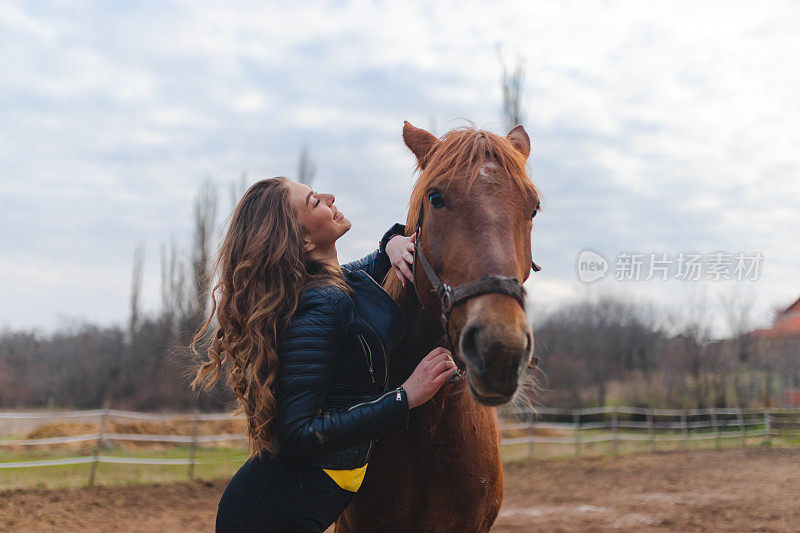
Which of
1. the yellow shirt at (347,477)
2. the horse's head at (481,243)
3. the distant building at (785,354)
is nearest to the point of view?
the horse's head at (481,243)

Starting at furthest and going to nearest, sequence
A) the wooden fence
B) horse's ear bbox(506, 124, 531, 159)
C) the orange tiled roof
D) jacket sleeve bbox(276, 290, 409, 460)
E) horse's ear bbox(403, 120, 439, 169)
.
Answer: the wooden fence → the orange tiled roof → horse's ear bbox(506, 124, 531, 159) → horse's ear bbox(403, 120, 439, 169) → jacket sleeve bbox(276, 290, 409, 460)

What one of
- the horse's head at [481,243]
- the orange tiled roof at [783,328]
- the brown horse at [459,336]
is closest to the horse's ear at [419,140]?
the brown horse at [459,336]

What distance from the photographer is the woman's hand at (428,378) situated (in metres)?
1.64

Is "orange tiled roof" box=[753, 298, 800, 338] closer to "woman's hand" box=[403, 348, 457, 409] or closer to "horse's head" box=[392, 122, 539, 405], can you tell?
"horse's head" box=[392, 122, 539, 405]

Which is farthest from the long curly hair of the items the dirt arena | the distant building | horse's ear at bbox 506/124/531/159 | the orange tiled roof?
the distant building

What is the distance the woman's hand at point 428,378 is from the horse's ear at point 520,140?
1041 millimetres

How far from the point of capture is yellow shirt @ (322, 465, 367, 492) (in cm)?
160

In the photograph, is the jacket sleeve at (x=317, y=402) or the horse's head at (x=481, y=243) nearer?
the horse's head at (x=481, y=243)

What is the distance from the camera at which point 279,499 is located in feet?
5.04

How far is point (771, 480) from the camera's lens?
30.2 ft

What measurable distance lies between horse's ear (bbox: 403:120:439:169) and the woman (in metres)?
0.54

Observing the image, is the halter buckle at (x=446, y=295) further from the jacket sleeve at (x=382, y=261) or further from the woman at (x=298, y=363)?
the jacket sleeve at (x=382, y=261)

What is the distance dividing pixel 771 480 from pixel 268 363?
10.7 meters

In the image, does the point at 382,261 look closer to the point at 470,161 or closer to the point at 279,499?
the point at 470,161
